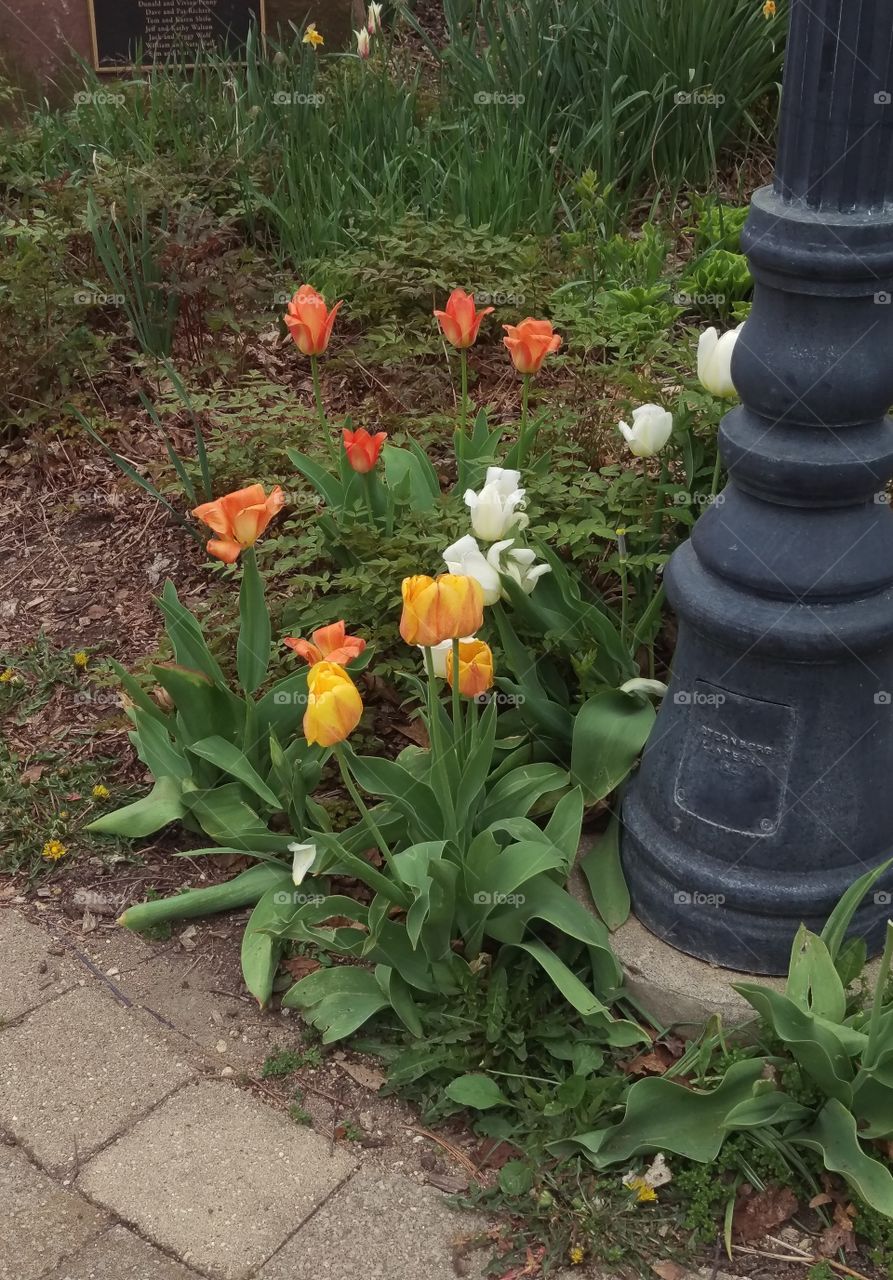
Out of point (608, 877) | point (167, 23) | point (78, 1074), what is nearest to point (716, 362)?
point (608, 877)

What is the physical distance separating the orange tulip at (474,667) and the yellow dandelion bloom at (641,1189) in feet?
2.53

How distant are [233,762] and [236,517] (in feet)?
1.64

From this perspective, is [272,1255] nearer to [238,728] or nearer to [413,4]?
[238,728]

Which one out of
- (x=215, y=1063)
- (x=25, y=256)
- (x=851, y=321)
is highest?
(x=851, y=321)

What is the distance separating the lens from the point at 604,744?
8.20 feet

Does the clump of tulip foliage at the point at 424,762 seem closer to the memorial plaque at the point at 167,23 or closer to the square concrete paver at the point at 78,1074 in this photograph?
the square concrete paver at the point at 78,1074

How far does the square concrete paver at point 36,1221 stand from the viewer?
198 centimetres

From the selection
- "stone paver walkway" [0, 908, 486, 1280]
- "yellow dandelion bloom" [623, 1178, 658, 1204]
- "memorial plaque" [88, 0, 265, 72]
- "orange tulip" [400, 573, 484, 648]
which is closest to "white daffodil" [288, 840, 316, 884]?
"stone paver walkway" [0, 908, 486, 1280]

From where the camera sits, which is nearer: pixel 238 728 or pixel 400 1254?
pixel 400 1254

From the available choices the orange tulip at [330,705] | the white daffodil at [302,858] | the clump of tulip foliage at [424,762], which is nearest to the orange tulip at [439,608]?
the clump of tulip foliage at [424,762]

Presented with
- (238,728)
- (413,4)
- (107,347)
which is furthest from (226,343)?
(413,4)

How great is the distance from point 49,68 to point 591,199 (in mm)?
3106

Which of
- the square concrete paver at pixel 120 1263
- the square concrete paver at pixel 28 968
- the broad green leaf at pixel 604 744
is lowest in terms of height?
the square concrete paver at pixel 28 968

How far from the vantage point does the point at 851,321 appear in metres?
1.94
